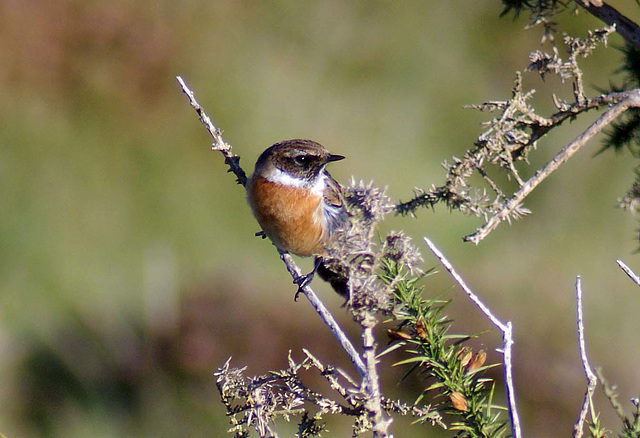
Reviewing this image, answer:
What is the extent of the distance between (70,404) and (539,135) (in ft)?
12.5

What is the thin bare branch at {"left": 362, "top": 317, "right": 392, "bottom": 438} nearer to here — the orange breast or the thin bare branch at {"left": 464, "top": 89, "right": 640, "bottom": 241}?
the thin bare branch at {"left": 464, "top": 89, "right": 640, "bottom": 241}

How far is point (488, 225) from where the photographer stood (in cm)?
135

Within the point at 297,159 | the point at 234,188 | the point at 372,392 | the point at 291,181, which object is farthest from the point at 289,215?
the point at 234,188

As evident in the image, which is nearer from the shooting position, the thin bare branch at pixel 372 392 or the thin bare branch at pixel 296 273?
the thin bare branch at pixel 372 392

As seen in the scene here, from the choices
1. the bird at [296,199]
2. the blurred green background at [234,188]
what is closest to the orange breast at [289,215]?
the bird at [296,199]

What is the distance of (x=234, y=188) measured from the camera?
6906 millimetres

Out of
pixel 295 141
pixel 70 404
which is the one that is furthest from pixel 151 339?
pixel 295 141

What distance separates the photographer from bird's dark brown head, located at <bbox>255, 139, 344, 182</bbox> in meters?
3.82

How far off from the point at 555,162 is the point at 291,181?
2343 millimetres

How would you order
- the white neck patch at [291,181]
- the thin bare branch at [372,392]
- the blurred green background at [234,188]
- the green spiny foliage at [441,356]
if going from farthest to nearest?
1. the blurred green background at [234,188]
2. the white neck patch at [291,181]
3. the green spiny foliage at [441,356]
4. the thin bare branch at [372,392]

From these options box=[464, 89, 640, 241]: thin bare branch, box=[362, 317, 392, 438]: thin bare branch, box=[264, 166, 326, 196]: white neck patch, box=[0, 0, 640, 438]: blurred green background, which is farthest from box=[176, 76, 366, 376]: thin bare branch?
box=[0, 0, 640, 438]: blurred green background

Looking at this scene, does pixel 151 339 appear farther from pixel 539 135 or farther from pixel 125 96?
pixel 539 135

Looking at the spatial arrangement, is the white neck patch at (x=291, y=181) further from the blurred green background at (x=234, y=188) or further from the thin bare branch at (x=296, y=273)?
the blurred green background at (x=234, y=188)

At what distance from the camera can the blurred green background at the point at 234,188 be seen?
523cm
